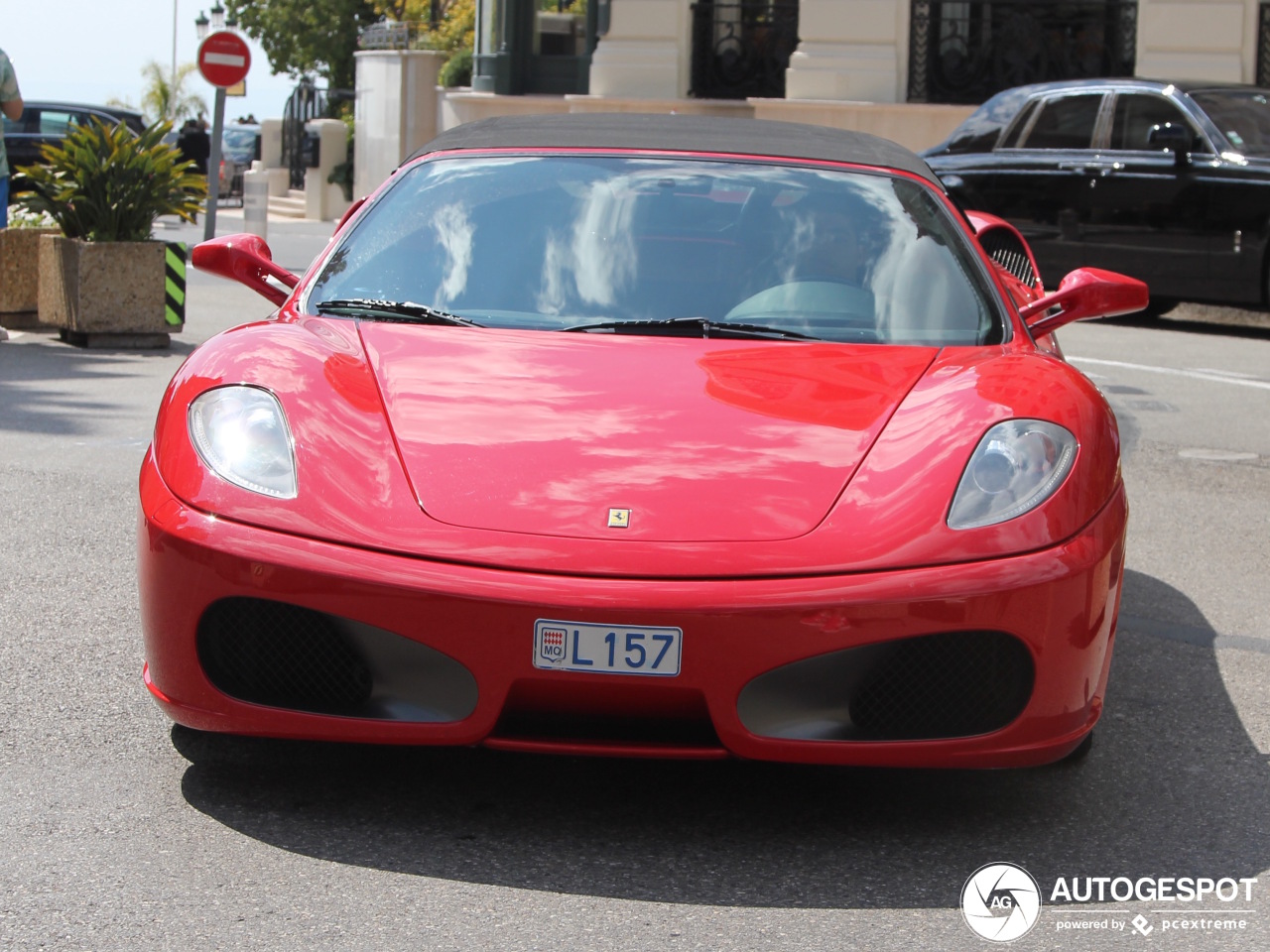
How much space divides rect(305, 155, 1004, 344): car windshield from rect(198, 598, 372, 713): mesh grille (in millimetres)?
1039

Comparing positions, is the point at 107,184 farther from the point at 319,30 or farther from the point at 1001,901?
the point at 319,30

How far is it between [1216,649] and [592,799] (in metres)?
2.08

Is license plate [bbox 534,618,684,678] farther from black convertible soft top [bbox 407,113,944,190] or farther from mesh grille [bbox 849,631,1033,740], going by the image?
black convertible soft top [bbox 407,113,944,190]

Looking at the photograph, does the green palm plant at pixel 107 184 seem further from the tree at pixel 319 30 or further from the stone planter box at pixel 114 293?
the tree at pixel 319 30

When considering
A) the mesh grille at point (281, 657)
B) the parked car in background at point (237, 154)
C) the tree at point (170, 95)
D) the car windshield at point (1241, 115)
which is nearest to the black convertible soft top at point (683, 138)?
the mesh grille at point (281, 657)

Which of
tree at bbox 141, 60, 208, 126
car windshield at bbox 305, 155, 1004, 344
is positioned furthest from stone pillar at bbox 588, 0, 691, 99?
tree at bbox 141, 60, 208, 126

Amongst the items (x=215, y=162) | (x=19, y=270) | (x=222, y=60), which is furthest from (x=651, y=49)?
(x=19, y=270)

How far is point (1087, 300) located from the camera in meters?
4.53

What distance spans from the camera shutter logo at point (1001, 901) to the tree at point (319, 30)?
171 ft

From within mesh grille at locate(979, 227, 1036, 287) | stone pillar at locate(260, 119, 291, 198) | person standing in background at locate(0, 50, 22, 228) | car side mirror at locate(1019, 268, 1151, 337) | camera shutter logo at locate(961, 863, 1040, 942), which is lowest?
camera shutter logo at locate(961, 863, 1040, 942)

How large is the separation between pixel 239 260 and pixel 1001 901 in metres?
2.61

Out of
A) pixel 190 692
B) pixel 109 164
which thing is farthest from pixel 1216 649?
pixel 109 164

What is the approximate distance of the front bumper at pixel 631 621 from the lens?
3.10m

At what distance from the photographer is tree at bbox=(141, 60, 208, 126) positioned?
231 ft
